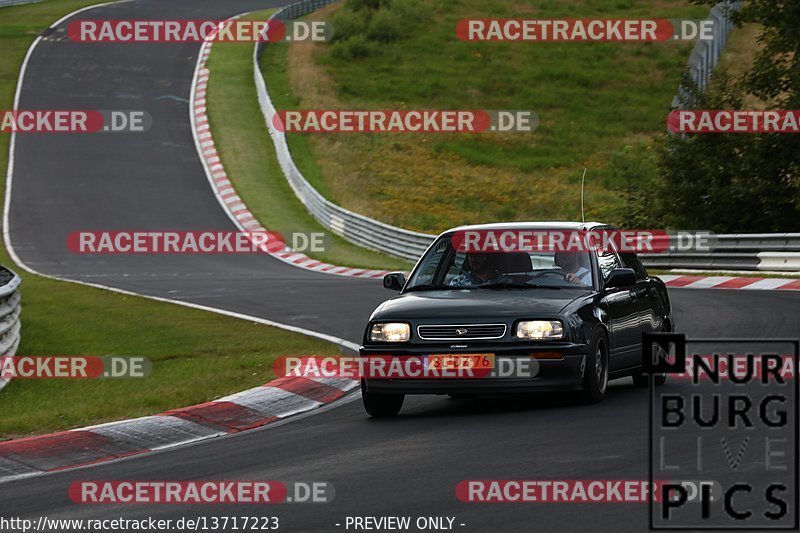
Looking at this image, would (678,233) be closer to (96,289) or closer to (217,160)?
(96,289)

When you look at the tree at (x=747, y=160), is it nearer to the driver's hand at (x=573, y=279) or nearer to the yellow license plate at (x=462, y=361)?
the driver's hand at (x=573, y=279)

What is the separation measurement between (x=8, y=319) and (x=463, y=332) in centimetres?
587

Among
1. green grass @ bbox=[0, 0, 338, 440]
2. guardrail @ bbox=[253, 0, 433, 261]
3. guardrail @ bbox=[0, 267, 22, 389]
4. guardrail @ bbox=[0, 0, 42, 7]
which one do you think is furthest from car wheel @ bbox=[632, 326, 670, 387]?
guardrail @ bbox=[0, 0, 42, 7]

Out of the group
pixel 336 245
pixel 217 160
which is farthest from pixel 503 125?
pixel 336 245

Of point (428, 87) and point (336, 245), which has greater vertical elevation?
point (428, 87)

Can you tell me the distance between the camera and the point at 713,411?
378 inches

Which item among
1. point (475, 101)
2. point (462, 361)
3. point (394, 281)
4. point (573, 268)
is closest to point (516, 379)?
point (462, 361)

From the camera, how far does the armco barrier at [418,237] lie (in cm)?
2544

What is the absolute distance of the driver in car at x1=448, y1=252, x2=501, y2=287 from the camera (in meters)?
11.5

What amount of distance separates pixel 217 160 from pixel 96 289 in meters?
21.3

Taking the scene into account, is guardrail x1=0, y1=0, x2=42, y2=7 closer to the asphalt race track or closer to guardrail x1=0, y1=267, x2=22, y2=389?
the asphalt race track

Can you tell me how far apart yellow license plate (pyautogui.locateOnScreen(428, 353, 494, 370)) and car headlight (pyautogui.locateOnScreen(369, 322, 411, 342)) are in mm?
322

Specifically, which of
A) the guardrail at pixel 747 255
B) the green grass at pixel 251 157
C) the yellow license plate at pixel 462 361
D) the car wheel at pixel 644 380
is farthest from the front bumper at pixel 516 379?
the green grass at pixel 251 157

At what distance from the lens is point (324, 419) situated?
35.6 ft
